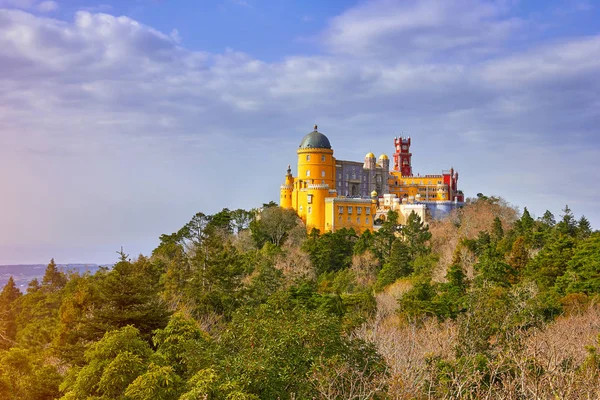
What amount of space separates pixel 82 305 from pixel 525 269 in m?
24.0

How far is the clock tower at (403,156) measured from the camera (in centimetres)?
Result: 7700

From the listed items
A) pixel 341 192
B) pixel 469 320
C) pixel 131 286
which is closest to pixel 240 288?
pixel 131 286

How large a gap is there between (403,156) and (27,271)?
45.9 metres

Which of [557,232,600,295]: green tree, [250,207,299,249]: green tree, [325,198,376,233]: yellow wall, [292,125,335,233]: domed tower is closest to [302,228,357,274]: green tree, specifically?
[325,198,376,233]: yellow wall

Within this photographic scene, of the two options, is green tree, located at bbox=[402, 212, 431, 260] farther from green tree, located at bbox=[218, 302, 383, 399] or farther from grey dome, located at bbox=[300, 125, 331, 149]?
green tree, located at bbox=[218, 302, 383, 399]

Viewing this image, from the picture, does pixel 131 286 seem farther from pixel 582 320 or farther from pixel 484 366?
pixel 582 320

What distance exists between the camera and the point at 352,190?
66.1m

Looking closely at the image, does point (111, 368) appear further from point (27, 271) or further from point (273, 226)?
point (27, 271)

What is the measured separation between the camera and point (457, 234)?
4834 cm

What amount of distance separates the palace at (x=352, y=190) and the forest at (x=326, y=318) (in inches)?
83.3

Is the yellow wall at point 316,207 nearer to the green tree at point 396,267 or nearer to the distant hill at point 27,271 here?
the green tree at point 396,267

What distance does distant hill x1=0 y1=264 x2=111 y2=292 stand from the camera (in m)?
52.5

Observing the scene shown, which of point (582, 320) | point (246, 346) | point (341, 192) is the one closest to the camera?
point (246, 346)

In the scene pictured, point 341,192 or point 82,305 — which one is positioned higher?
point 341,192
